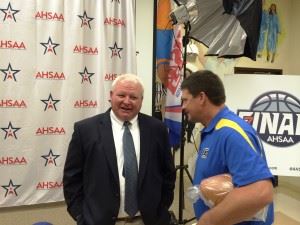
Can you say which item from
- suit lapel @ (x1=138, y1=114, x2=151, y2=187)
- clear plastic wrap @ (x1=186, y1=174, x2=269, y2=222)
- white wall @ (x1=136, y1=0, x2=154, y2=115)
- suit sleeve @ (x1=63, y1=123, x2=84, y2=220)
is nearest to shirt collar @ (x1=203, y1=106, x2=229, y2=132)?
clear plastic wrap @ (x1=186, y1=174, x2=269, y2=222)

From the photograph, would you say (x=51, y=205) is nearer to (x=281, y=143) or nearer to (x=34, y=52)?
(x=34, y=52)

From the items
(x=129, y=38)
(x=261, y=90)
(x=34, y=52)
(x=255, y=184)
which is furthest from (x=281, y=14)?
(x=255, y=184)

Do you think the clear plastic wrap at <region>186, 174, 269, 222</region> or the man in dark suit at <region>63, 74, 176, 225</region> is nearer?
the clear plastic wrap at <region>186, 174, 269, 222</region>

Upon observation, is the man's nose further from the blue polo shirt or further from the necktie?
the blue polo shirt

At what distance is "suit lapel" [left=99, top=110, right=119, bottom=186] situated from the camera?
1.79 metres

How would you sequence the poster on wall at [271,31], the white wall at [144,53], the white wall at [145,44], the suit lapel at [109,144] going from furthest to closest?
1. the poster on wall at [271,31]
2. the white wall at [145,44]
3. the white wall at [144,53]
4. the suit lapel at [109,144]

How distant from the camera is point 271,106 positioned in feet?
10.2

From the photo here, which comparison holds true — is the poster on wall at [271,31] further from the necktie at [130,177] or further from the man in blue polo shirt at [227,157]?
the man in blue polo shirt at [227,157]

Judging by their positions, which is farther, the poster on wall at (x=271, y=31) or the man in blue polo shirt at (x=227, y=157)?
the poster on wall at (x=271, y=31)

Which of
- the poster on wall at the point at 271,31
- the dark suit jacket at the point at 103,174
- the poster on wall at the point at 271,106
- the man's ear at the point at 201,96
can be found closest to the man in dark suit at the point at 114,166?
the dark suit jacket at the point at 103,174

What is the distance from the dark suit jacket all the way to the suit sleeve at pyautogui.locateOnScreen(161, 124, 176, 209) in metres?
0.01

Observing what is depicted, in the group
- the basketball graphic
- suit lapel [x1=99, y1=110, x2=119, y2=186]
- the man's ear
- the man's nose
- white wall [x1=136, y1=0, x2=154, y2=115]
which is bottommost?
suit lapel [x1=99, y1=110, x2=119, y2=186]

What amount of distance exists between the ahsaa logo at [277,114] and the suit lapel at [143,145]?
146 cm

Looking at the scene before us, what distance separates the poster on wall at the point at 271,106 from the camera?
10.2 ft
